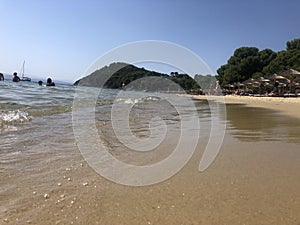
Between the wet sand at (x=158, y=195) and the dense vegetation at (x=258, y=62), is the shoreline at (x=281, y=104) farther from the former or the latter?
the dense vegetation at (x=258, y=62)

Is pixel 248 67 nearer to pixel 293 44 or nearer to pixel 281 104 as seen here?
pixel 293 44

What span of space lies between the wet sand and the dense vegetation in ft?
175

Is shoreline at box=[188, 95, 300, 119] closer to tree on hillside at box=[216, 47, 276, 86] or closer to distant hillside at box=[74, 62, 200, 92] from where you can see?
distant hillside at box=[74, 62, 200, 92]

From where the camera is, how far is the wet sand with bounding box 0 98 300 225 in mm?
2176

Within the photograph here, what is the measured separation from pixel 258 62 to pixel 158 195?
68789mm

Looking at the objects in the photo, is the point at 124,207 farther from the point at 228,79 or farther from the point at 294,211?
the point at 228,79

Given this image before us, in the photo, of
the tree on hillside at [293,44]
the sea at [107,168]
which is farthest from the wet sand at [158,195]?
the tree on hillside at [293,44]

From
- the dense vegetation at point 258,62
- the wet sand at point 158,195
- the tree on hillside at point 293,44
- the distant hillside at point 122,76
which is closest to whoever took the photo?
the wet sand at point 158,195

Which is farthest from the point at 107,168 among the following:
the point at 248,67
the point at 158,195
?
the point at 248,67

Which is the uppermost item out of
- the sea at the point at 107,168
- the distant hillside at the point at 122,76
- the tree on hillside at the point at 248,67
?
the tree on hillside at the point at 248,67

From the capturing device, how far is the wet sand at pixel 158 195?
2.18 metres

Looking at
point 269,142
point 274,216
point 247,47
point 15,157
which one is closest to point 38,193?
point 15,157

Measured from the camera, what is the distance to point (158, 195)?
266 centimetres

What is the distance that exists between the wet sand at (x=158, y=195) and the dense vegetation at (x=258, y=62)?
5341 cm
